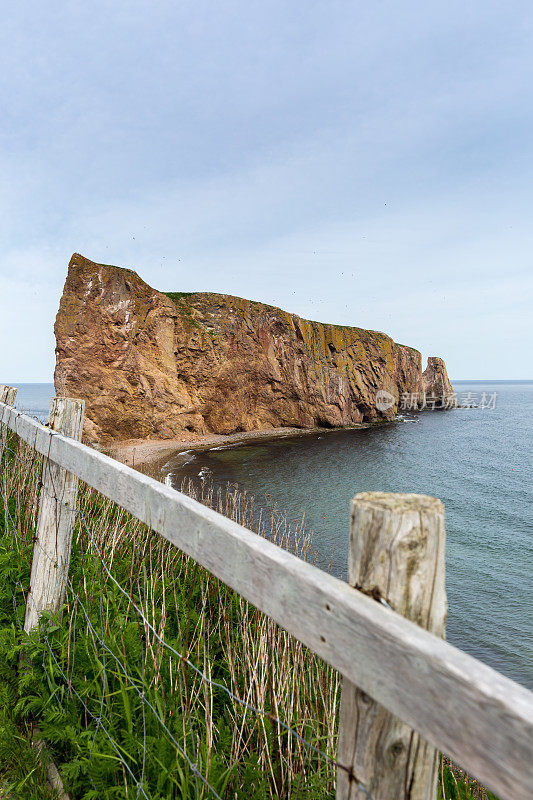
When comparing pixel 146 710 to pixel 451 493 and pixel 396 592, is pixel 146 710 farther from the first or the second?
pixel 451 493

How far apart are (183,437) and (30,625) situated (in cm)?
2888

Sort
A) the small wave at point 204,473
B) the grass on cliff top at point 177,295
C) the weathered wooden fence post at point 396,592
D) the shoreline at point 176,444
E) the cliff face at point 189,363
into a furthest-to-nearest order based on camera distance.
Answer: the grass on cliff top at point 177,295
the cliff face at point 189,363
the shoreline at point 176,444
the small wave at point 204,473
the weathered wooden fence post at point 396,592

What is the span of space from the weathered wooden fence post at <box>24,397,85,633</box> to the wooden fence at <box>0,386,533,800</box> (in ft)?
5.85

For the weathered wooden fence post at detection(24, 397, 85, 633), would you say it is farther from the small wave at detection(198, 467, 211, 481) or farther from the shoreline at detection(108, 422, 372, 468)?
the small wave at detection(198, 467, 211, 481)

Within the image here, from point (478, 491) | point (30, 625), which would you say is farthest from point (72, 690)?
point (478, 491)

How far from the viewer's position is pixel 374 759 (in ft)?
3.30

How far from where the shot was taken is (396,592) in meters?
0.97

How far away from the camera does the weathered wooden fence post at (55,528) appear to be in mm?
2898

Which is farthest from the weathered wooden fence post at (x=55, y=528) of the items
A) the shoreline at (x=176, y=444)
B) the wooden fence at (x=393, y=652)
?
the shoreline at (x=176, y=444)

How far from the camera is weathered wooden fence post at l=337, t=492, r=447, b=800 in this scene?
97 cm

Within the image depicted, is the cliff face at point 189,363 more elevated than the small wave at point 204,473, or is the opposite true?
the cliff face at point 189,363

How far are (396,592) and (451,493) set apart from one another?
23.4 m

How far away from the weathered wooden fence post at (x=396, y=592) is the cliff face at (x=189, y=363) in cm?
2776

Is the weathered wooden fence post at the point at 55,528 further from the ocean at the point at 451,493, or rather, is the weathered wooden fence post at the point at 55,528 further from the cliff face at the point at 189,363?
the cliff face at the point at 189,363
